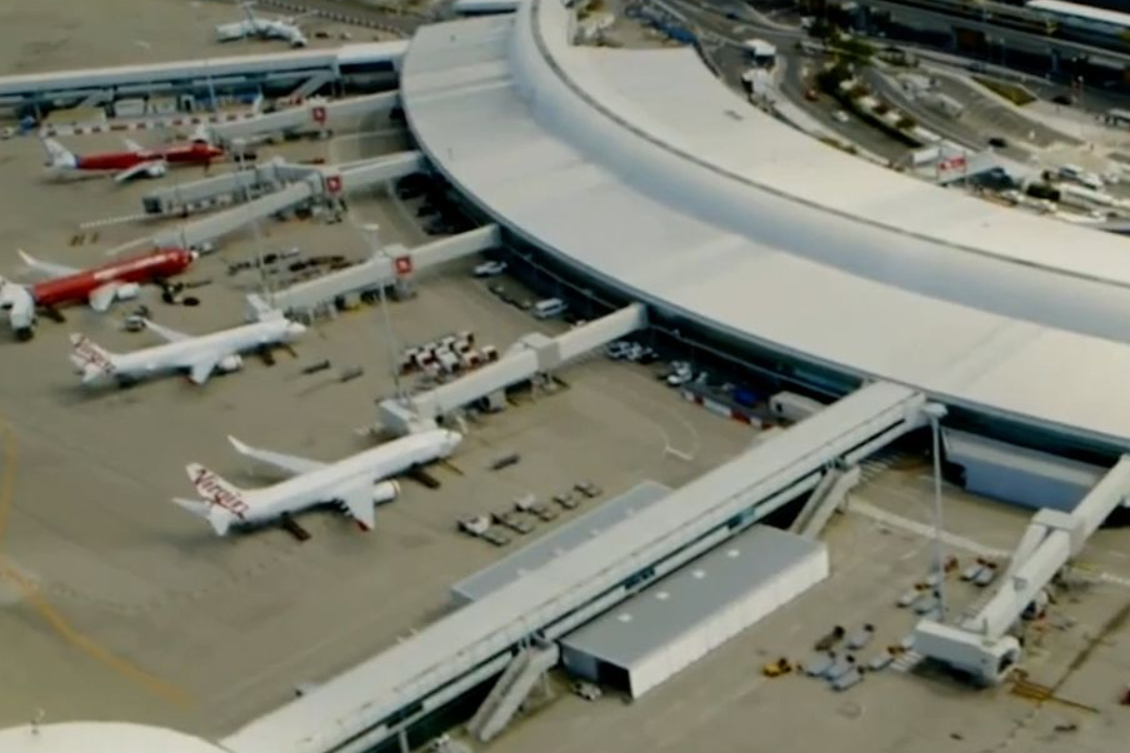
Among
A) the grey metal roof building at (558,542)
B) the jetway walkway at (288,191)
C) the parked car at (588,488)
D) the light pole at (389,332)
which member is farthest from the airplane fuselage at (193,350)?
the grey metal roof building at (558,542)

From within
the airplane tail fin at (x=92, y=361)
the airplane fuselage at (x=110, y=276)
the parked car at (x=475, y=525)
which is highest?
the parked car at (x=475, y=525)

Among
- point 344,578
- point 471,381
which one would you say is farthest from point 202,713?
point 471,381

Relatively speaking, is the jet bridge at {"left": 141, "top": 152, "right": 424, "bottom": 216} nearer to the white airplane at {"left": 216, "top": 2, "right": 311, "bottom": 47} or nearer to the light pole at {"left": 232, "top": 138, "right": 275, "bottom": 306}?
the light pole at {"left": 232, "top": 138, "right": 275, "bottom": 306}

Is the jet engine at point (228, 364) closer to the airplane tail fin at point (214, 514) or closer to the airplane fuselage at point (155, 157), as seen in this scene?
the airplane tail fin at point (214, 514)

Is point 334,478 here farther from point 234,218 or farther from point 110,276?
point 234,218

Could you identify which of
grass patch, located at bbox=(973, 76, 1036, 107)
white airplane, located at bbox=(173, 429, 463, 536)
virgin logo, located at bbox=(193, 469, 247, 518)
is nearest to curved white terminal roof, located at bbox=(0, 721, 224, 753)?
virgin logo, located at bbox=(193, 469, 247, 518)
